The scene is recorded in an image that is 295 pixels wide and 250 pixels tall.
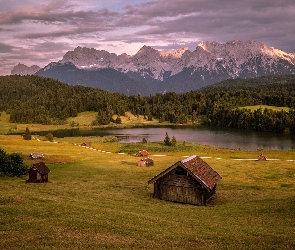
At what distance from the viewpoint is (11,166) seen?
56.8 metres

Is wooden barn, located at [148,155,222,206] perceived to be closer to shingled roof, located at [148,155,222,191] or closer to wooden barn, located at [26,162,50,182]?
shingled roof, located at [148,155,222,191]

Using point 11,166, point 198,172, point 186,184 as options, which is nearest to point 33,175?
point 11,166

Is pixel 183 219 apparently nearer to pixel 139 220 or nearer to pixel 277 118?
pixel 139 220

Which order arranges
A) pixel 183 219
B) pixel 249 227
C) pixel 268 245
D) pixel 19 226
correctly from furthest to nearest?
pixel 183 219 → pixel 249 227 → pixel 19 226 → pixel 268 245

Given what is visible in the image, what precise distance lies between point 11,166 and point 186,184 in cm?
3249

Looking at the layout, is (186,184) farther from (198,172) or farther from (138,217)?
(138,217)

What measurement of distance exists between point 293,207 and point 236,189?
16.4 meters

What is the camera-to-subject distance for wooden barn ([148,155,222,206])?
41.4m

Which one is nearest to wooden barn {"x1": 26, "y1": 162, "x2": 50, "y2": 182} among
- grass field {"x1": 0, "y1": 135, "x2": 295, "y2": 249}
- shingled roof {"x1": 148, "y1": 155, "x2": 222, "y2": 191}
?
grass field {"x1": 0, "y1": 135, "x2": 295, "y2": 249}

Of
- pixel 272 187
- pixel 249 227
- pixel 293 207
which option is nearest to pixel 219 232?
pixel 249 227

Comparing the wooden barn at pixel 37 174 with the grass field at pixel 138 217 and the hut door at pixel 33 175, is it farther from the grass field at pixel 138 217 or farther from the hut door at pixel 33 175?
the grass field at pixel 138 217

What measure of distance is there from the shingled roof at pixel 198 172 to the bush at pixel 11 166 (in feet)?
89.3

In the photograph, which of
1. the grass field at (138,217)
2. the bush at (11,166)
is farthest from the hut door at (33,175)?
the bush at (11,166)

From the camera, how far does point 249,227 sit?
2673 centimetres
